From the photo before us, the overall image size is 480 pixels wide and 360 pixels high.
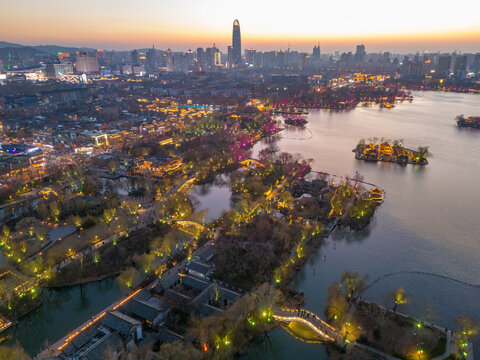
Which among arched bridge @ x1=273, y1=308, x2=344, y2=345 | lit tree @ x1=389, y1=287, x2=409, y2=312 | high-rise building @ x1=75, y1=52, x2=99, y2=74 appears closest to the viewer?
arched bridge @ x1=273, y1=308, x2=344, y2=345

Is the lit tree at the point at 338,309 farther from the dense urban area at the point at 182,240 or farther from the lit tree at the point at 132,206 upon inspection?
the lit tree at the point at 132,206

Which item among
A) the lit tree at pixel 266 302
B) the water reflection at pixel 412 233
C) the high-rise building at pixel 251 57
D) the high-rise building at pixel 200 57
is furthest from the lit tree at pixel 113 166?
the high-rise building at pixel 251 57

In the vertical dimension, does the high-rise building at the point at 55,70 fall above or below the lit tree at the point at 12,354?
above

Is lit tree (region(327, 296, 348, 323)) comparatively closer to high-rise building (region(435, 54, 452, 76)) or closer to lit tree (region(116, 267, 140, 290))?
lit tree (region(116, 267, 140, 290))

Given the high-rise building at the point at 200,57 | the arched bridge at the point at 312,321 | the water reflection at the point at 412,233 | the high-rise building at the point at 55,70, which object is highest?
the high-rise building at the point at 200,57

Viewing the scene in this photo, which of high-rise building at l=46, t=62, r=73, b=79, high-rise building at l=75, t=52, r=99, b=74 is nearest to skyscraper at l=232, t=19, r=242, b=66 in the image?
high-rise building at l=75, t=52, r=99, b=74
